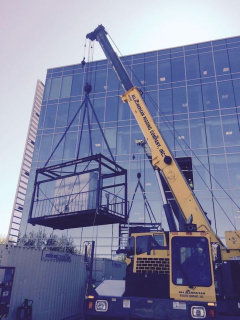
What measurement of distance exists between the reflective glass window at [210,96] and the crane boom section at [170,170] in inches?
527

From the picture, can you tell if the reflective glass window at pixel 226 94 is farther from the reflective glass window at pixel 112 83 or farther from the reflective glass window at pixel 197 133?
the reflective glass window at pixel 112 83

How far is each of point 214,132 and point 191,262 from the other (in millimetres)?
17262

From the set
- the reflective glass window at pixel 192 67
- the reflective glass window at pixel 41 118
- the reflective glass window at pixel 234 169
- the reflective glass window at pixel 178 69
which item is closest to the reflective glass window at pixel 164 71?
the reflective glass window at pixel 178 69

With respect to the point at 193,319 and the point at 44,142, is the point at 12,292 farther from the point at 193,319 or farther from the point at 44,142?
the point at 44,142

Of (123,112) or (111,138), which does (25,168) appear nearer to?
(111,138)

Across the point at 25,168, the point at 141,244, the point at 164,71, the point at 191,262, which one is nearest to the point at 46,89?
the point at 25,168

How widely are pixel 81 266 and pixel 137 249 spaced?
6.45 metres

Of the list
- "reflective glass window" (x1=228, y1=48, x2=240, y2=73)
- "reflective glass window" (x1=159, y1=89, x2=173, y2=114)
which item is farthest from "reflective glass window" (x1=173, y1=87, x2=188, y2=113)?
"reflective glass window" (x1=228, y1=48, x2=240, y2=73)

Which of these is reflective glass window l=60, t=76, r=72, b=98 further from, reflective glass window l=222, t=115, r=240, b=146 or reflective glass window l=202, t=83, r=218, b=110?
reflective glass window l=222, t=115, r=240, b=146

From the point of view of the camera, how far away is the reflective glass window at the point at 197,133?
21281 millimetres

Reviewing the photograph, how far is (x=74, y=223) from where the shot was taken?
1115cm

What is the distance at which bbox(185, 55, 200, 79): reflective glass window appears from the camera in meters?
24.1

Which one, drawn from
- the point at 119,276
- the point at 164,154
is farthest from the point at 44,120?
the point at 164,154

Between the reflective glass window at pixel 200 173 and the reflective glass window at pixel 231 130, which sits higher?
Result: the reflective glass window at pixel 231 130
